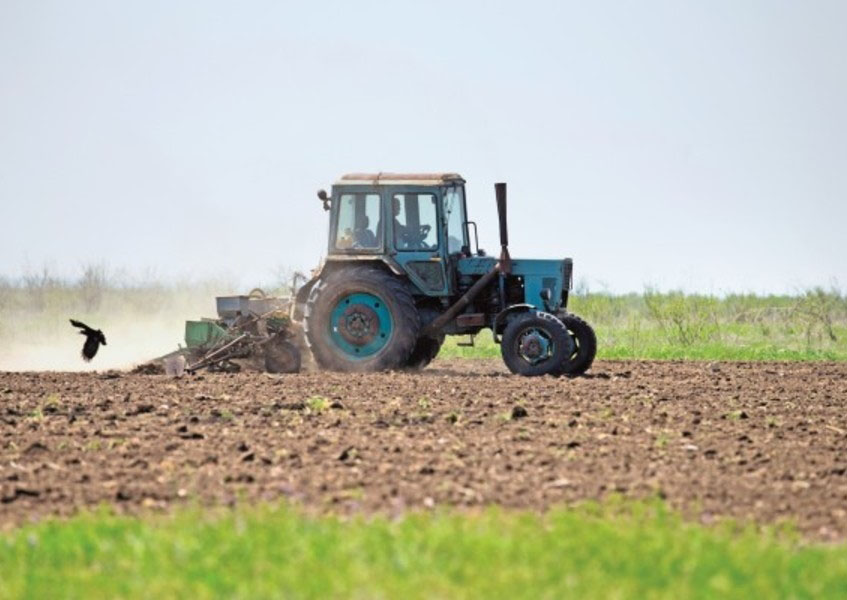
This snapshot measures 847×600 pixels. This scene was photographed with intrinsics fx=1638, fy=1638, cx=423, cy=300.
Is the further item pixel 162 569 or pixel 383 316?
pixel 383 316

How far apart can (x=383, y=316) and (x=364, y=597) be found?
15.7 meters

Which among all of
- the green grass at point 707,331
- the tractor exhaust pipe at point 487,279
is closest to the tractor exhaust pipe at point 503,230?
the tractor exhaust pipe at point 487,279

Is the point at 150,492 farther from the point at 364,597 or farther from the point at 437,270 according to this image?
the point at 437,270

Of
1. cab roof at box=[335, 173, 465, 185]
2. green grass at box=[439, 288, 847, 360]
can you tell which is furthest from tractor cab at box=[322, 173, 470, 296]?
green grass at box=[439, 288, 847, 360]

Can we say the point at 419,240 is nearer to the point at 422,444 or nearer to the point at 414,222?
the point at 414,222

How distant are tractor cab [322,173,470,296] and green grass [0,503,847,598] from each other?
13.2 meters

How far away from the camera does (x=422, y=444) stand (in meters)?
14.1

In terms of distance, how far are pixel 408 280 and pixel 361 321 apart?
2.93 ft

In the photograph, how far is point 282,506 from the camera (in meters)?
10.5

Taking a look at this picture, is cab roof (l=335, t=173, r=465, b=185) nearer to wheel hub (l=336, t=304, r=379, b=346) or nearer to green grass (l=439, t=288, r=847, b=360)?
wheel hub (l=336, t=304, r=379, b=346)

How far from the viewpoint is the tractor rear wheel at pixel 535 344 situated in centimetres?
2253

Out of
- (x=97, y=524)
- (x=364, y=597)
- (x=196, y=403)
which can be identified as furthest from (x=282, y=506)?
(x=196, y=403)

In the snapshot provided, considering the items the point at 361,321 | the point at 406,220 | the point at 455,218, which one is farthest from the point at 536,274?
the point at 361,321

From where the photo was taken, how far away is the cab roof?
2306cm
